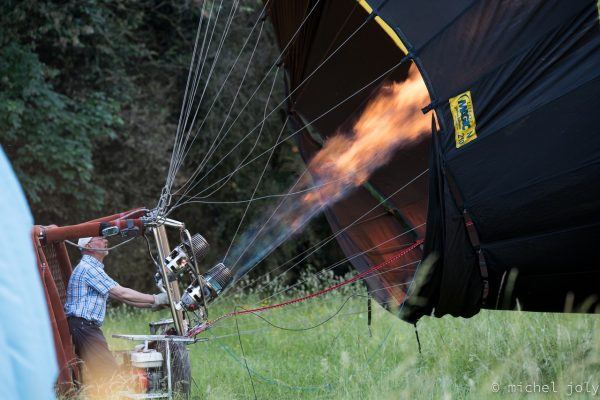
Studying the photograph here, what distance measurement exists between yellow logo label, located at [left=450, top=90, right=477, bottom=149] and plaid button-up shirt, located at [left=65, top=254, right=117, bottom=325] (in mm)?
2299

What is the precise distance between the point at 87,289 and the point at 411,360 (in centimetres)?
224

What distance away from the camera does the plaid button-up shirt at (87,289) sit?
5.36 meters

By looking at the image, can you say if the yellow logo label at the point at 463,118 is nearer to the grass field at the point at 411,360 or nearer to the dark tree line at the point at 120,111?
the grass field at the point at 411,360

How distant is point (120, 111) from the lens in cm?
1256

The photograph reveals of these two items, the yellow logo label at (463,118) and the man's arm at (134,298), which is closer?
the yellow logo label at (463,118)

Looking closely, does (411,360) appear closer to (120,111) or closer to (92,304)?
(92,304)

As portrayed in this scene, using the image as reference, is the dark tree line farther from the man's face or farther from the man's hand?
the man's hand

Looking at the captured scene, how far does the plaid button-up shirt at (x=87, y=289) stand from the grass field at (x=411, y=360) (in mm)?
819

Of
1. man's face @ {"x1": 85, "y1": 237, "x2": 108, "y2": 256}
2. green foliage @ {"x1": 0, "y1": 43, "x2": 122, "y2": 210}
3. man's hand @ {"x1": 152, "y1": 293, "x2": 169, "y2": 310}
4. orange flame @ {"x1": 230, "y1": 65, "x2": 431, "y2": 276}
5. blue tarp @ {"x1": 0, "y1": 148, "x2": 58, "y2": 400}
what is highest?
green foliage @ {"x1": 0, "y1": 43, "x2": 122, "y2": 210}

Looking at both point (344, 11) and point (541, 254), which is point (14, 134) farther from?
point (541, 254)

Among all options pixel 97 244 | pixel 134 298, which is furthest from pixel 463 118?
pixel 97 244

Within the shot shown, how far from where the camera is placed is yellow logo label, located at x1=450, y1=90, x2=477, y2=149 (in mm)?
4473

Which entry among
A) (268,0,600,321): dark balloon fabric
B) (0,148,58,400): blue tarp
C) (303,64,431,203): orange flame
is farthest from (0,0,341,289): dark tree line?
(0,148,58,400): blue tarp

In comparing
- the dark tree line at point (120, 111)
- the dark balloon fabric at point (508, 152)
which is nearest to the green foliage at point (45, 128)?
the dark tree line at point (120, 111)
